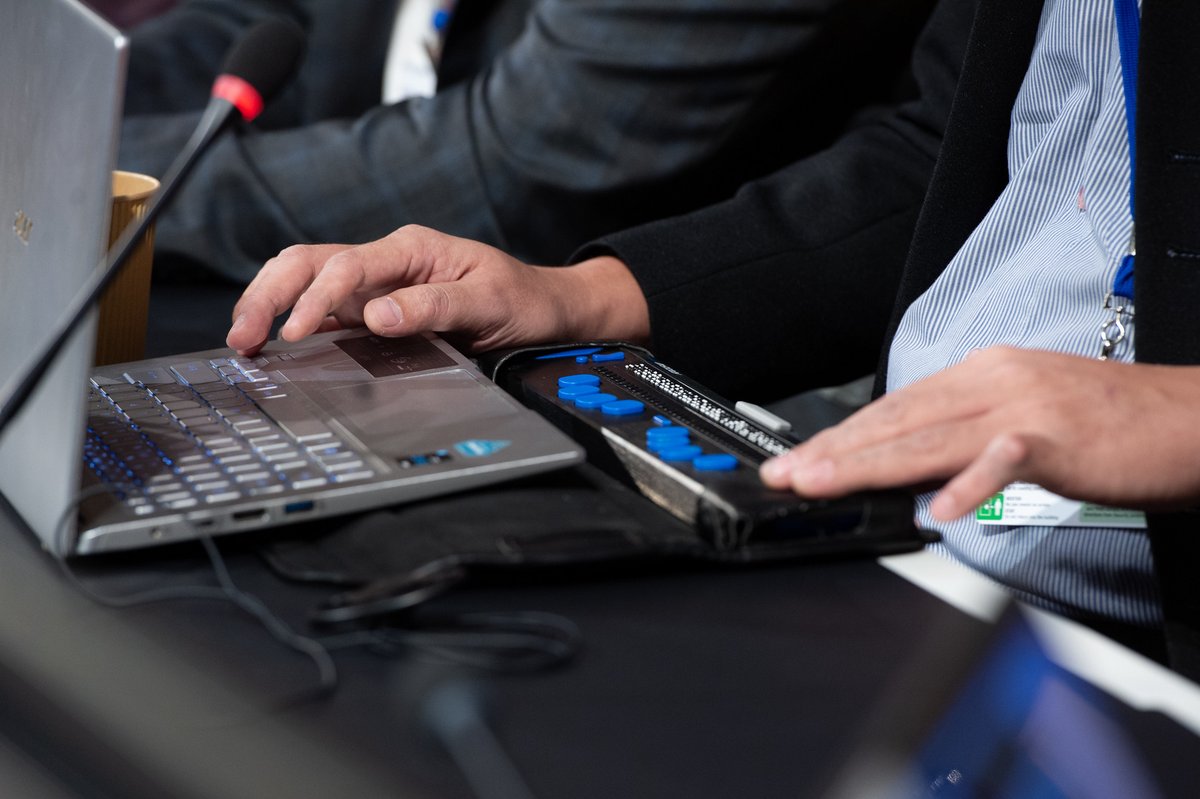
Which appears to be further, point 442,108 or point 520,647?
point 442,108

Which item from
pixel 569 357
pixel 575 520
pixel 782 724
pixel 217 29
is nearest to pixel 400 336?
pixel 569 357

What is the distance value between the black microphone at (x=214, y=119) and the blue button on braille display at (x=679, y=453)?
217 mm

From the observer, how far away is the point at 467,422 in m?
0.55

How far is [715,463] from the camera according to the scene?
0.51 metres

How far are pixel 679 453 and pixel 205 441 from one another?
0.20m

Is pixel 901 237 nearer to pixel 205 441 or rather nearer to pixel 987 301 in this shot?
pixel 987 301

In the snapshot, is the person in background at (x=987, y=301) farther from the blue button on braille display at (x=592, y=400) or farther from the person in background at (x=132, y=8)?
the person in background at (x=132, y=8)

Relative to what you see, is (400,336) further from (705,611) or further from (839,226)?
(839,226)

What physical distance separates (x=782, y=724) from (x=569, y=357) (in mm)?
279

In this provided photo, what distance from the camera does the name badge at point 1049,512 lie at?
0.64m

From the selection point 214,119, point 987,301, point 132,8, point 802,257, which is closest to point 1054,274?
point 987,301

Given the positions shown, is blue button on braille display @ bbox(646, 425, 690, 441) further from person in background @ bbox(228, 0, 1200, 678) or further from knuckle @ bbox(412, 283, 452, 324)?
knuckle @ bbox(412, 283, 452, 324)

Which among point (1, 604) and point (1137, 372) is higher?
point (1137, 372)

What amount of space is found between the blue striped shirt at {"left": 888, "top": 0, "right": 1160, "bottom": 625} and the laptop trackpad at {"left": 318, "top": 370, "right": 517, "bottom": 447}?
0.27m
